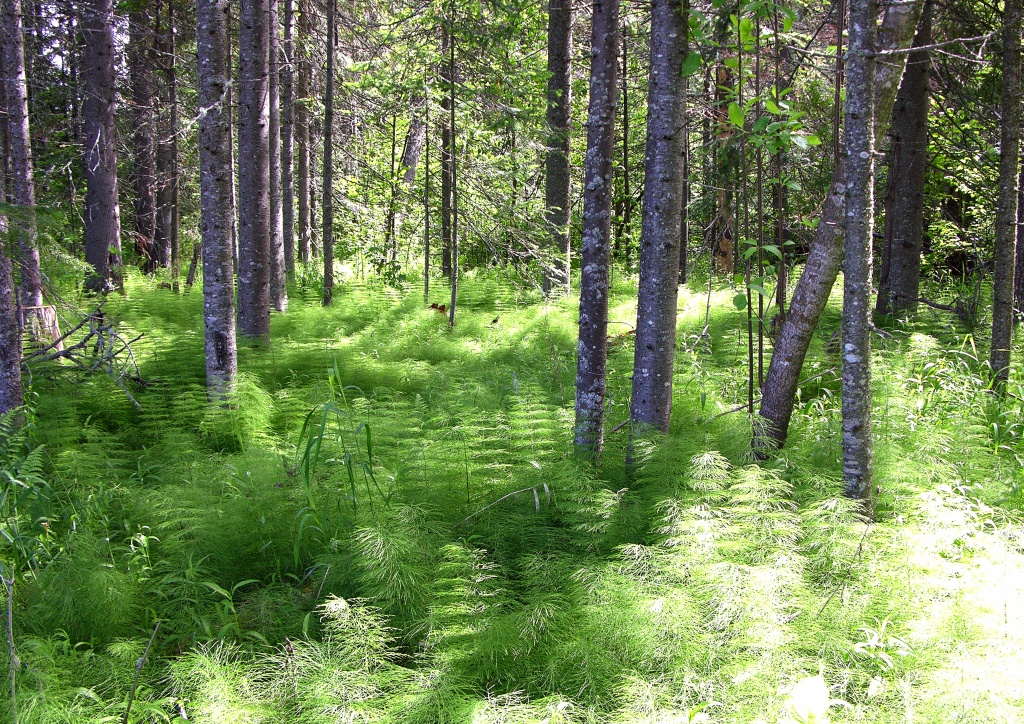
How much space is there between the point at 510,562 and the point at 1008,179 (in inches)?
218

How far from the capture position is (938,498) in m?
3.30

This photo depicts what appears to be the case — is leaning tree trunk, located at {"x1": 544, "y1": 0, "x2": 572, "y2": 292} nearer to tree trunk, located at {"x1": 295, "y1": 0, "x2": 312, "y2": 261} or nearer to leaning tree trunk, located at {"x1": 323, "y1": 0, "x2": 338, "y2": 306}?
leaning tree trunk, located at {"x1": 323, "y1": 0, "x2": 338, "y2": 306}

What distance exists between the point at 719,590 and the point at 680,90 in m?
2.98

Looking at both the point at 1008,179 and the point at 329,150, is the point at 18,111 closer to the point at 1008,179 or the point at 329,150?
the point at 329,150

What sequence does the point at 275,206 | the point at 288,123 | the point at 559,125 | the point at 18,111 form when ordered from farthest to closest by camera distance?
the point at 288,123 < the point at 275,206 < the point at 559,125 < the point at 18,111

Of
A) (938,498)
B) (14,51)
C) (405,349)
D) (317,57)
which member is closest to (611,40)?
(938,498)

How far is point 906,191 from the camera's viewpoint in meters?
8.72

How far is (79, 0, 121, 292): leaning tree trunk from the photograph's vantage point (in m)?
10.6

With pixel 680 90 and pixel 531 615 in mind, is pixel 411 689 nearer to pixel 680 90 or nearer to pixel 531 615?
pixel 531 615

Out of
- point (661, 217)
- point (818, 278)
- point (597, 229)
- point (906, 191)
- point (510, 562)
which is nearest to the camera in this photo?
point (510, 562)

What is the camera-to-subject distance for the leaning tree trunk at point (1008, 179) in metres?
5.88

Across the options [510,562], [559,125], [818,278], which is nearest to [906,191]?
[559,125]

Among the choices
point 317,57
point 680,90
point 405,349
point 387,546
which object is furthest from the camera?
point 317,57

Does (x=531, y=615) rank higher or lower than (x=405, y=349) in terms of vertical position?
lower
